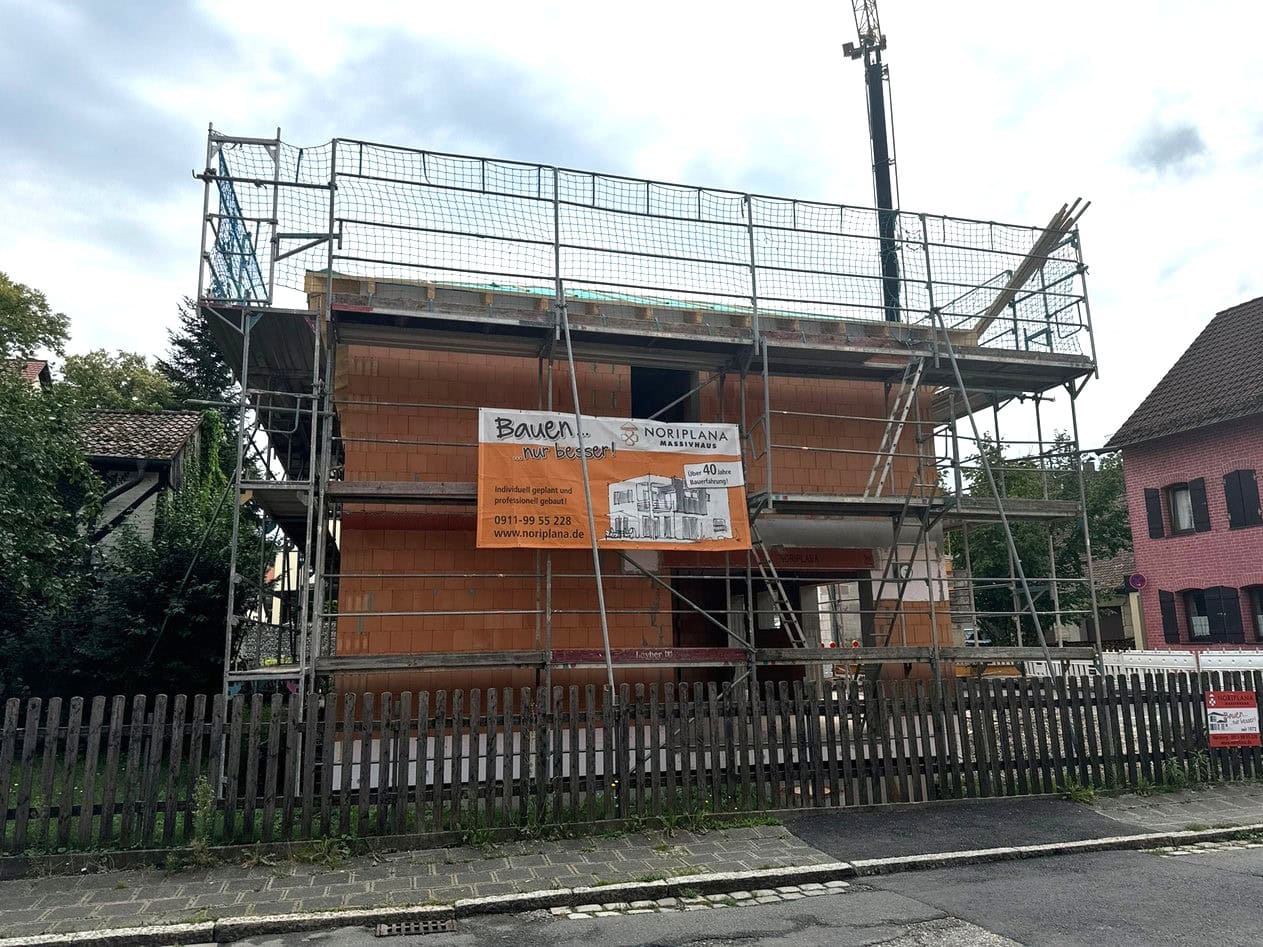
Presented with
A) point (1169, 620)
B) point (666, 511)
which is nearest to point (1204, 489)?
point (1169, 620)

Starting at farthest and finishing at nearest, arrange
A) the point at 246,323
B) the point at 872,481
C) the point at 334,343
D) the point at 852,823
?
the point at 872,481 → the point at 334,343 → the point at 246,323 → the point at 852,823

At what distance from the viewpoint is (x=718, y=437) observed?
11109 millimetres

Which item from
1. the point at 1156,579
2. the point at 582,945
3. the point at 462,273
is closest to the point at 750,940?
the point at 582,945

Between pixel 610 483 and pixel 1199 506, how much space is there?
17972 millimetres

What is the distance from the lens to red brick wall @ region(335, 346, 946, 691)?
1080 cm

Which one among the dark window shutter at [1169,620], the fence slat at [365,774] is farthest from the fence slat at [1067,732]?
the dark window shutter at [1169,620]

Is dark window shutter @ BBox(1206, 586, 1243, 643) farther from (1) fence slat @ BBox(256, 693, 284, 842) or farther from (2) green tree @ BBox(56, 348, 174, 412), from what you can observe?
(2) green tree @ BBox(56, 348, 174, 412)

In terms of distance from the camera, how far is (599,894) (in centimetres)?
620

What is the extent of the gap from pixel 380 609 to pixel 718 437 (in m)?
4.70

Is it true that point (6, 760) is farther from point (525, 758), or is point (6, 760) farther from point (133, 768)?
point (525, 758)

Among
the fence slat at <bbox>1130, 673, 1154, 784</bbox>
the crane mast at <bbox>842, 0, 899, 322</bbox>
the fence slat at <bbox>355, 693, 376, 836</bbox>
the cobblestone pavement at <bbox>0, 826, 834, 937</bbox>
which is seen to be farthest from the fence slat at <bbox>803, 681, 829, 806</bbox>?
the crane mast at <bbox>842, 0, 899, 322</bbox>

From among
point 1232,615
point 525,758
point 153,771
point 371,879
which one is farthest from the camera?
point 1232,615

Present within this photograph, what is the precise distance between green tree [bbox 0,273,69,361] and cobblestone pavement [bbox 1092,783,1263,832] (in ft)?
67.6

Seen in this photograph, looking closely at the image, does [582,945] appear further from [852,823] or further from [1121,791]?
[1121,791]
